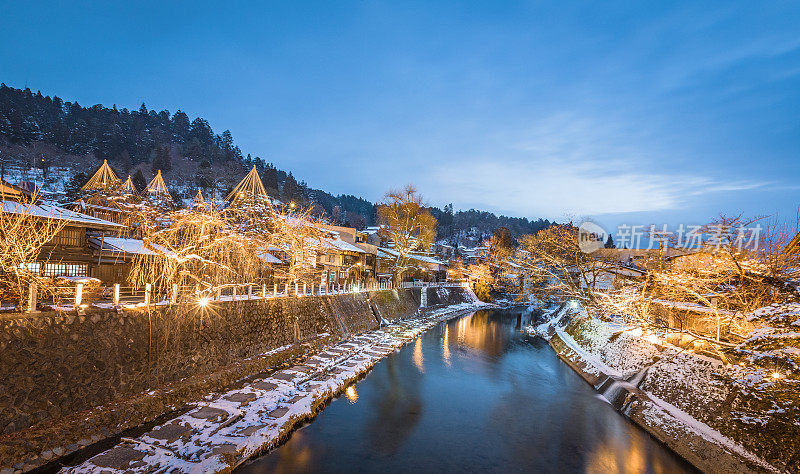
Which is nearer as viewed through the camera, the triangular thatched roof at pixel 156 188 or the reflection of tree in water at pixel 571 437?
the reflection of tree in water at pixel 571 437

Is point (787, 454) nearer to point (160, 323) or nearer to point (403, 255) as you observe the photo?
point (160, 323)

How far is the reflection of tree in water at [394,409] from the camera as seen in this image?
12531mm

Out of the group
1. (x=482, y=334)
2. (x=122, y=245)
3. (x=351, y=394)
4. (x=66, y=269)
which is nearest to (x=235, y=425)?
(x=351, y=394)

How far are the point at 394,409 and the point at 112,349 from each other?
10366 mm

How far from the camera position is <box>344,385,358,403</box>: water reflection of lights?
51.5 ft

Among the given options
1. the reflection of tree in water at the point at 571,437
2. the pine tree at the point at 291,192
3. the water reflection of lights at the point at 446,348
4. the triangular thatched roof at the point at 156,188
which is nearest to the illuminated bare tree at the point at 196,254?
the reflection of tree in water at the point at 571,437

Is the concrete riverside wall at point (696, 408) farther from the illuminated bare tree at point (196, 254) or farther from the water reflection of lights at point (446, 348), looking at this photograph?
the illuminated bare tree at point (196, 254)

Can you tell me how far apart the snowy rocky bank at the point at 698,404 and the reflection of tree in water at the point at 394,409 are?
9.14 m

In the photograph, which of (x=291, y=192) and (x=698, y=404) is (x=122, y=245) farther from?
(x=291, y=192)

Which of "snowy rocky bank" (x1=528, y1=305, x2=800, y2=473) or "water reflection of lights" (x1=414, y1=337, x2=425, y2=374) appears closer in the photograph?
"snowy rocky bank" (x1=528, y1=305, x2=800, y2=473)

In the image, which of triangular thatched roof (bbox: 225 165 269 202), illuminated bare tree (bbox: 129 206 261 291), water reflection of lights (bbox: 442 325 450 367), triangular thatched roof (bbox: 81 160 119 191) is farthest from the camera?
triangular thatched roof (bbox: 81 160 119 191)

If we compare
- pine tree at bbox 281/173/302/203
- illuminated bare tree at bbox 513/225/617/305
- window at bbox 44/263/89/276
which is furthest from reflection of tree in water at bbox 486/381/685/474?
pine tree at bbox 281/173/302/203

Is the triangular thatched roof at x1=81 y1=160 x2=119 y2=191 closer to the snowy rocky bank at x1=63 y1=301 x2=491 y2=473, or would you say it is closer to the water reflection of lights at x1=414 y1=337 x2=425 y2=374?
the snowy rocky bank at x1=63 y1=301 x2=491 y2=473

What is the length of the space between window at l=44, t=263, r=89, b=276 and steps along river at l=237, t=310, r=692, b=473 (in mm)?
15019
